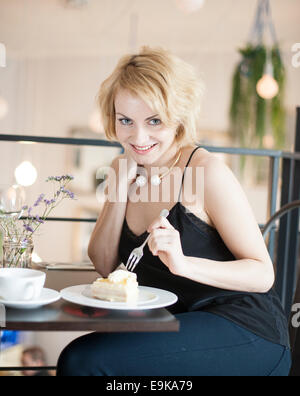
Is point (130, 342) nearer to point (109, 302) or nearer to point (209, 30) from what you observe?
point (109, 302)

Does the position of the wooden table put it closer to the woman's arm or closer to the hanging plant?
the woman's arm

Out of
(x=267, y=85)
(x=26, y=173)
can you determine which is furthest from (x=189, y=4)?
(x=26, y=173)

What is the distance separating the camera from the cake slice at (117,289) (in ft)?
3.08

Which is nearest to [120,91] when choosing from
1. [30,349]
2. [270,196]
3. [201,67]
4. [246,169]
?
[270,196]

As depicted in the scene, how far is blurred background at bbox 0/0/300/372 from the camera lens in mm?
4789

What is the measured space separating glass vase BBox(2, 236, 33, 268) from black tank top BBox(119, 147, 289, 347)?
0.94ft

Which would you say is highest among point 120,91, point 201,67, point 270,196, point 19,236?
point 201,67

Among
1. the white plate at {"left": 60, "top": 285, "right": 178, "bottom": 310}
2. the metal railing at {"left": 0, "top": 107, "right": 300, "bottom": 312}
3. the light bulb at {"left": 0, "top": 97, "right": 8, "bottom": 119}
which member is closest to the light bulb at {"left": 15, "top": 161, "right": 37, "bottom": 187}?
the light bulb at {"left": 0, "top": 97, "right": 8, "bottom": 119}

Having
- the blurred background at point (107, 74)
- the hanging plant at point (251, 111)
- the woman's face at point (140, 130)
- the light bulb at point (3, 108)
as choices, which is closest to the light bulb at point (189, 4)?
the blurred background at point (107, 74)

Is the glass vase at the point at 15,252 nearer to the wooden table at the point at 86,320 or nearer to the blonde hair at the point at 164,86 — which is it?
the wooden table at the point at 86,320

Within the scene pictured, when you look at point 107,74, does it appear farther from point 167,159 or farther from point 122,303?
point 122,303

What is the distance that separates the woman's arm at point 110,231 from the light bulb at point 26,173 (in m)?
4.31

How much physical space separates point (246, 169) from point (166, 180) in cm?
397

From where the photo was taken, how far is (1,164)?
6.24 m
